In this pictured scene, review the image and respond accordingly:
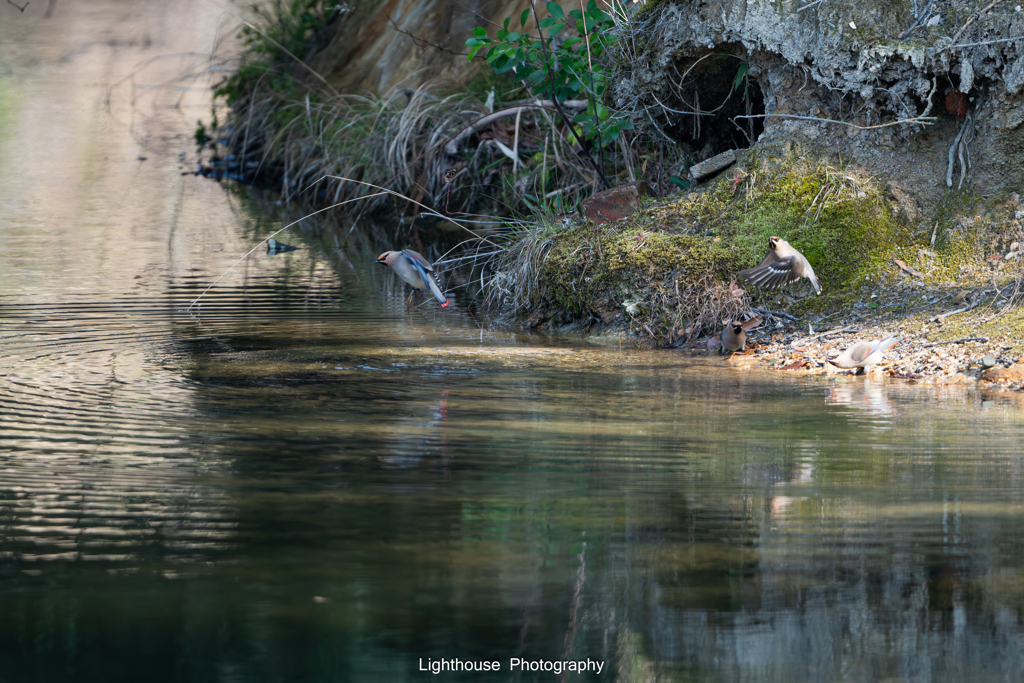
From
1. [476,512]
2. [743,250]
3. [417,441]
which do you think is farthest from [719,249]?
[476,512]

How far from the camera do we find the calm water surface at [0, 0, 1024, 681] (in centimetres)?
276

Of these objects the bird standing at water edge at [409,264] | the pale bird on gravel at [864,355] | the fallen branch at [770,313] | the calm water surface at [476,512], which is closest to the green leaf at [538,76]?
the bird standing at water edge at [409,264]

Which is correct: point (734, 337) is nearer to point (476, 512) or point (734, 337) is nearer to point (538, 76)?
point (538, 76)

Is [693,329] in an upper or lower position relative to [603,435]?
upper

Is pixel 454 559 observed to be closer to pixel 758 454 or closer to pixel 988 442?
pixel 758 454

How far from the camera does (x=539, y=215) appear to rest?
8.27m

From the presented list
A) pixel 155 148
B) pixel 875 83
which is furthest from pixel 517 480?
pixel 155 148

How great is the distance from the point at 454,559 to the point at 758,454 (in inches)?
63.9

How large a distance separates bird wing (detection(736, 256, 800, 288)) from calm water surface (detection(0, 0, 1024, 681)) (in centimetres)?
60

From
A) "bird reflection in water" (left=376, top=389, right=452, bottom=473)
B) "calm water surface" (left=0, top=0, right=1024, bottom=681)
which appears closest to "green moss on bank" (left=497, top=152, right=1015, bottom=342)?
"calm water surface" (left=0, top=0, right=1024, bottom=681)

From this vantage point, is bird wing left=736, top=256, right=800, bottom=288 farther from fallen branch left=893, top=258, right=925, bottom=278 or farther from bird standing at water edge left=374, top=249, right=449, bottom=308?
bird standing at water edge left=374, top=249, right=449, bottom=308

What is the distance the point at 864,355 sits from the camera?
592cm

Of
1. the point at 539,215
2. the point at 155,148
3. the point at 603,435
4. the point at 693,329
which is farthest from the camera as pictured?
the point at 155,148

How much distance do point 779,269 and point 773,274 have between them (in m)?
0.05
